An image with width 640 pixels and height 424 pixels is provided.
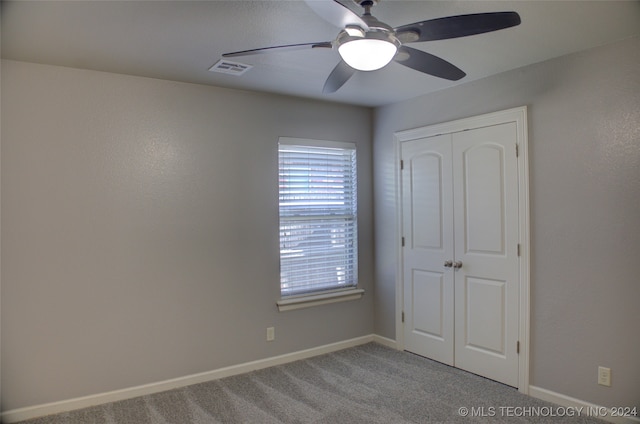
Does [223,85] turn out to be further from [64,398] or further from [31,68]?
[64,398]

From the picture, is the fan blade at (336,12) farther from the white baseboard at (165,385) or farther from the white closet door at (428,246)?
the white baseboard at (165,385)

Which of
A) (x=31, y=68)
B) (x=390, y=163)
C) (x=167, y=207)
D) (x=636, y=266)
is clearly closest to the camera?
(x=636, y=266)

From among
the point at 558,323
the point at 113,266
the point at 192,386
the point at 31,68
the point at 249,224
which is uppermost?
the point at 31,68

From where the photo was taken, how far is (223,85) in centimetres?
358

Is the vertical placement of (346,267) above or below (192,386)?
above

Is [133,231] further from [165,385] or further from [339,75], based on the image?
[339,75]

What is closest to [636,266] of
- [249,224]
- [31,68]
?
[249,224]

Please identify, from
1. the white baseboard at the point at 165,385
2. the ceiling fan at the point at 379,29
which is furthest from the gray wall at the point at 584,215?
the white baseboard at the point at 165,385

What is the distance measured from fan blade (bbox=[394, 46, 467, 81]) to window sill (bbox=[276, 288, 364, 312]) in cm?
241

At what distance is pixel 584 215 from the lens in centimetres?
291

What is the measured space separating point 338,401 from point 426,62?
7.74 ft

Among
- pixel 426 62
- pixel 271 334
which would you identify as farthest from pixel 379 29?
pixel 271 334

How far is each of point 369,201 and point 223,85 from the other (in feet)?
6.11

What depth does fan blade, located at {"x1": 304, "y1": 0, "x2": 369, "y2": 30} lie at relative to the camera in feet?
5.33
